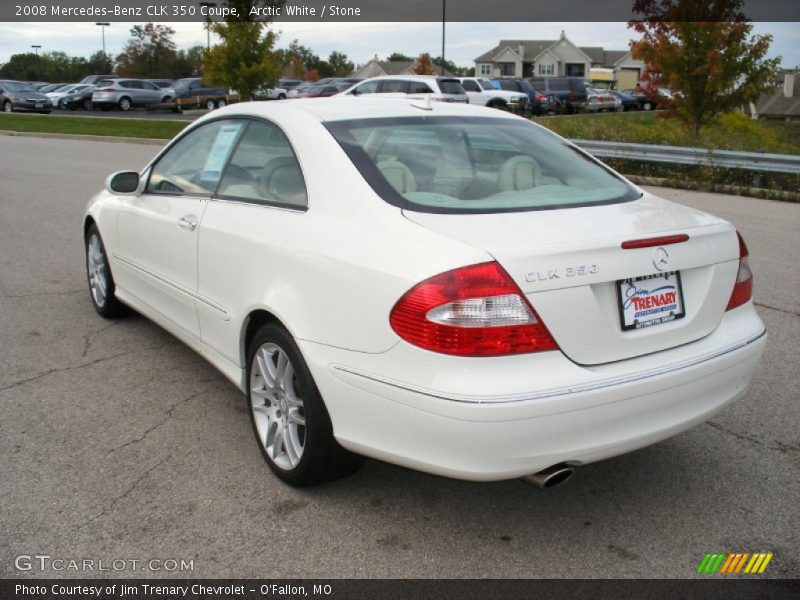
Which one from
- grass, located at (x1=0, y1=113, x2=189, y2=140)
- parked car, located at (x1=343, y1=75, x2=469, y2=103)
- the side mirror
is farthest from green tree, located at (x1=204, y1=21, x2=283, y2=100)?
the side mirror

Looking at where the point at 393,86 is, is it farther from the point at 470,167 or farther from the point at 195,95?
the point at 470,167

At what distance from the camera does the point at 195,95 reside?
4341cm

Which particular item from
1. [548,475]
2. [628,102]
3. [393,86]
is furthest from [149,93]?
[548,475]

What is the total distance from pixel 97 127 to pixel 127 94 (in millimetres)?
18201

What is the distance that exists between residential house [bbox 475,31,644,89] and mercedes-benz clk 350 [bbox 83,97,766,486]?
103 meters

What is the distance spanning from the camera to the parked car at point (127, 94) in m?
42.0

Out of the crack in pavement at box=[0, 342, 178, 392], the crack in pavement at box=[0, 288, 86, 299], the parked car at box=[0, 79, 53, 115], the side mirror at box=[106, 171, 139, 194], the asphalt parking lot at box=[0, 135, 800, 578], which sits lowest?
the asphalt parking lot at box=[0, 135, 800, 578]

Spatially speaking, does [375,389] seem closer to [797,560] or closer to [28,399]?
[797,560]

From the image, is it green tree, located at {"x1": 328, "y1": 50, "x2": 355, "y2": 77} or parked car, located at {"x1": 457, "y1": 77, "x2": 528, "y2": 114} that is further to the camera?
green tree, located at {"x1": 328, "y1": 50, "x2": 355, "y2": 77}

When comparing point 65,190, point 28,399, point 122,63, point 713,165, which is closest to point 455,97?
point 713,165

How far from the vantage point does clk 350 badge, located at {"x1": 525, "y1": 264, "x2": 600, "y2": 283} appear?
274 centimetres

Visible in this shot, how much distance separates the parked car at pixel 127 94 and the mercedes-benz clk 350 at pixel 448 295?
4141cm

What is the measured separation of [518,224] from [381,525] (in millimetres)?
1270

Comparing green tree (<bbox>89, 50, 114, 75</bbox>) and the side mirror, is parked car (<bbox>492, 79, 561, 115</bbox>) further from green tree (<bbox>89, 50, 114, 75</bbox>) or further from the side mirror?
green tree (<bbox>89, 50, 114, 75</bbox>)
